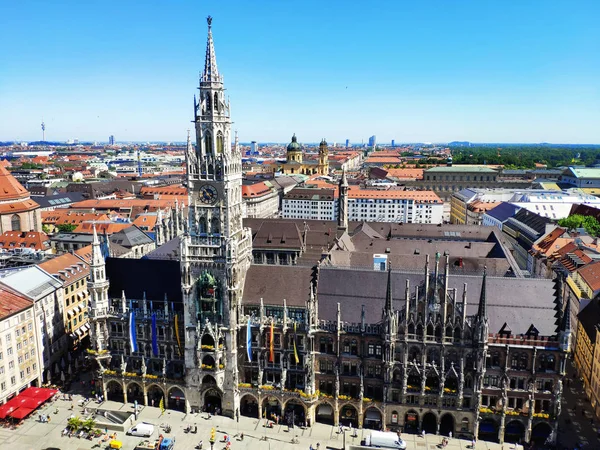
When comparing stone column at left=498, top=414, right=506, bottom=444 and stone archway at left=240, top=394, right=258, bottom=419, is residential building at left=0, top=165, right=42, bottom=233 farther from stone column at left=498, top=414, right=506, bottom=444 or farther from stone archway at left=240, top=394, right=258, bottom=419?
stone column at left=498, top=414, right=506, bottom=444

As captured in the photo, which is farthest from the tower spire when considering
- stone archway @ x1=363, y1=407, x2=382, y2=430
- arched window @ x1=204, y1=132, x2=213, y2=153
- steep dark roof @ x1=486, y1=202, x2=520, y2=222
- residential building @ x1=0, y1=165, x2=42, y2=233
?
steep dark roof @ x1=486, y1=202, x2=520, y2=222

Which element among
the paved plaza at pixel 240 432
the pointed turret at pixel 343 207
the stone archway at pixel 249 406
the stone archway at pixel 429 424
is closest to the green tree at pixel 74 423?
the paved plaza at pixel 240 432

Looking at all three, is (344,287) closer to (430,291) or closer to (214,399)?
(430,291)

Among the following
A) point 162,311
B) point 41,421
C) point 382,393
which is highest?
point 162,311

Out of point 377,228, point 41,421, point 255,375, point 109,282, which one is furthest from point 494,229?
point 41,421

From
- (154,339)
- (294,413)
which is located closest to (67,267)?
(154,339)

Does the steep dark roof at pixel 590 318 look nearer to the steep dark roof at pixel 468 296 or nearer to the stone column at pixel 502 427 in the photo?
the steep dark roof at pixel 468 296
